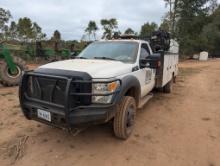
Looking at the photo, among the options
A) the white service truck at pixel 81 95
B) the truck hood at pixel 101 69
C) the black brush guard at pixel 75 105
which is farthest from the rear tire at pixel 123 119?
the truck hood at pixel 101 69

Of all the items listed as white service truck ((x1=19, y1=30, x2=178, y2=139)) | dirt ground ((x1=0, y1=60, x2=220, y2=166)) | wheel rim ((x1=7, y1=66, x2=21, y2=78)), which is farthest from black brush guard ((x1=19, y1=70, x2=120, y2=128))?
wheel rim ((x1=7, y1=66, x2=21, y2=78))

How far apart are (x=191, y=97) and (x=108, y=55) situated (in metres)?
3.93

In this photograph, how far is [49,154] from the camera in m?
3.73

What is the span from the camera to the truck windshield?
16.0 ft

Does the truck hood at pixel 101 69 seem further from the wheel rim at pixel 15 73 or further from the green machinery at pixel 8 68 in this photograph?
the wheel rim at pixel 15 73

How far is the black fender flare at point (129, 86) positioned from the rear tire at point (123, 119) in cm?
20

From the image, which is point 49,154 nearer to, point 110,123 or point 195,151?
point 110,123

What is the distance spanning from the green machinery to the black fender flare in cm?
622

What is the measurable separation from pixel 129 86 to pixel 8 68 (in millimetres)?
6714

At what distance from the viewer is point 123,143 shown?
407cm

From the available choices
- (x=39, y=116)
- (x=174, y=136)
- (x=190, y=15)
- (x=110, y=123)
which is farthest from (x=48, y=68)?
(x=190, y=15)

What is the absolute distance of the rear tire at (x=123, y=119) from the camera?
12.9 ft

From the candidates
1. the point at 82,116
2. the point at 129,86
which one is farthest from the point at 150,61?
the point at 82,116

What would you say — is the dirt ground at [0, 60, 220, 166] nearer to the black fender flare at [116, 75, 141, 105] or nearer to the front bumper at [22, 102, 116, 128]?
the front bumper at [22, 102, 116, 128]
